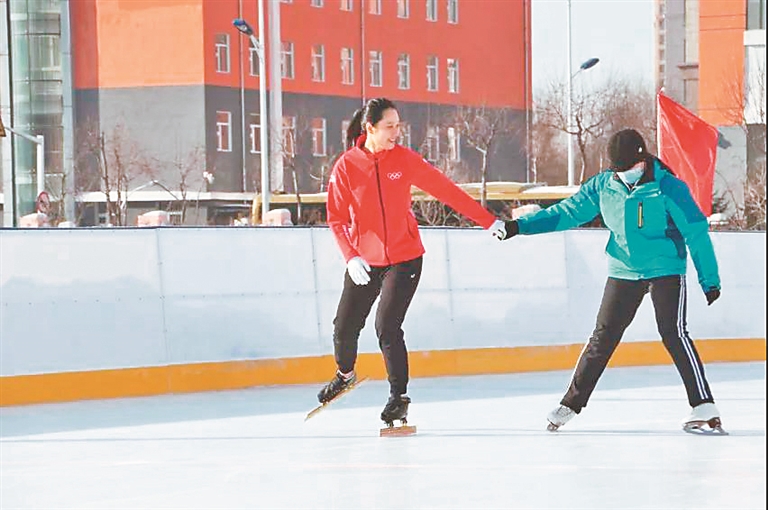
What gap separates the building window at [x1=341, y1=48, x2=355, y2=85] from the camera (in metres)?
47.9

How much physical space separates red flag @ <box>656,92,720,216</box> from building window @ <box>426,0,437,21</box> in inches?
1258

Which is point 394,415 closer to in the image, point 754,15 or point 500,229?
point 500,229

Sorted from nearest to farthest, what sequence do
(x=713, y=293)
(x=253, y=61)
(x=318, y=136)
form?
(x=713, y=293), (x=253, y=61), (x=318, y=136)

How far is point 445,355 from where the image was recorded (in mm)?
11531

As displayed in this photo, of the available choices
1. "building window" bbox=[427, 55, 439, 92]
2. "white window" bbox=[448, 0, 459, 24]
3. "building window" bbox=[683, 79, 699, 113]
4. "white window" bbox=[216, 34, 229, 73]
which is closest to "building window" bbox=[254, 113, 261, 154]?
"white window" bbox=[216, 34, 229, 73]

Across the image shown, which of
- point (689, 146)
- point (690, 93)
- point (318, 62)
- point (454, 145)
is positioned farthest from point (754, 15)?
point (689, 146)

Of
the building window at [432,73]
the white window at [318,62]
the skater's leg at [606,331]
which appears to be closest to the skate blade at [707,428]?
the skater's leg at [606,331]

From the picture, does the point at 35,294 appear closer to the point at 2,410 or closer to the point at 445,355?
the point at 2,410

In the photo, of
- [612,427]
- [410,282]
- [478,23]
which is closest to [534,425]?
[612,427]

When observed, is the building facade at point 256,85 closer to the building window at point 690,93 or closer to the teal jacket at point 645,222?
the building window at point 690,93

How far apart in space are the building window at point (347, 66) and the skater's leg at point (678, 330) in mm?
40560

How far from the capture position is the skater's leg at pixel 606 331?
7715mm

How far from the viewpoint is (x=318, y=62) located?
47.7m

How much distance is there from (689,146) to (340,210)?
720cm
